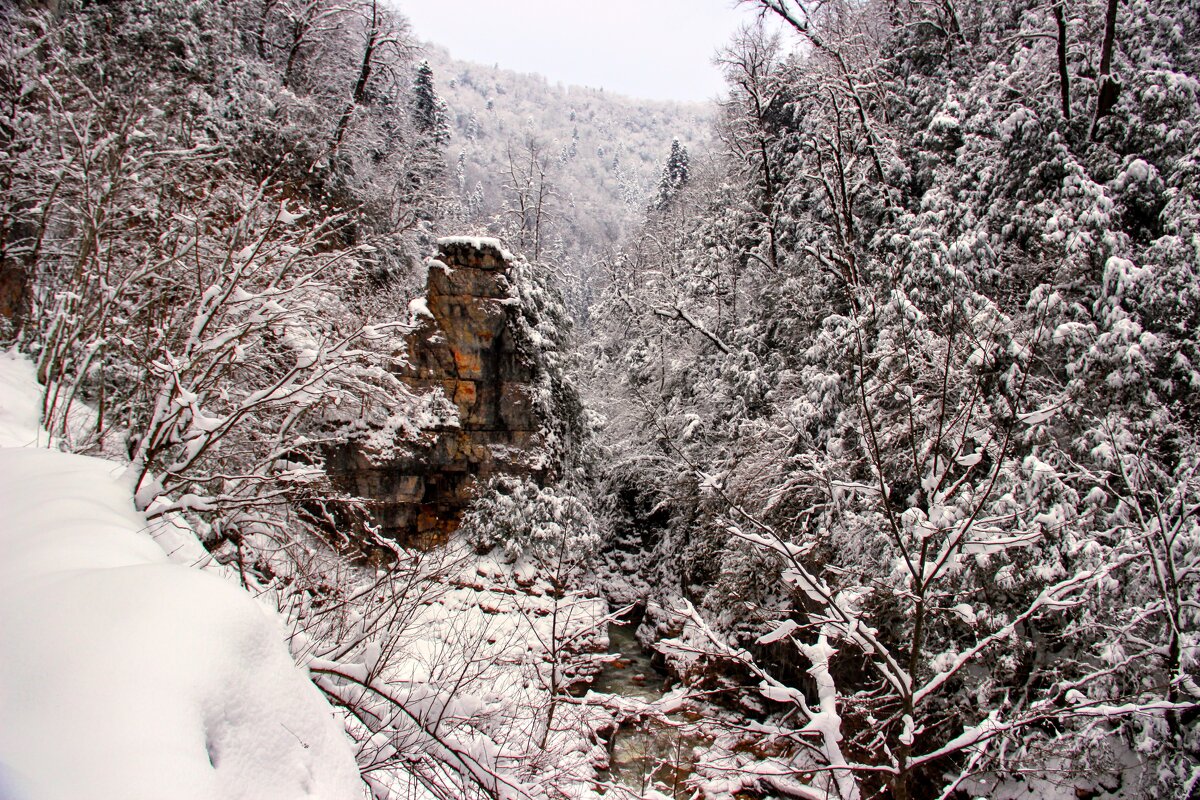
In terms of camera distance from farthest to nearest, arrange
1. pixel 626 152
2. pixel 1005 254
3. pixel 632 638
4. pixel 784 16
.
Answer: pixel 626 152 → pixel 632 638 → pixel 784 16 → pixel 1005 254

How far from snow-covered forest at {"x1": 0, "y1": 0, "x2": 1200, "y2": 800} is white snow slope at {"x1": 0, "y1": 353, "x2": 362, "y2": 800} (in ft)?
0.04

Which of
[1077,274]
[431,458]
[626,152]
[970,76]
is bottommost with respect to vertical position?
[431,458]

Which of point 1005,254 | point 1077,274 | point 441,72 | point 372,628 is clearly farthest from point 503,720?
point 441,72

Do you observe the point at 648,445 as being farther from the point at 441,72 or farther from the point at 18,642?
the point at 441,72

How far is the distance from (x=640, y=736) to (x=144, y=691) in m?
9.46

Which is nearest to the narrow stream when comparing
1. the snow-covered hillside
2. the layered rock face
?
the layered rock face

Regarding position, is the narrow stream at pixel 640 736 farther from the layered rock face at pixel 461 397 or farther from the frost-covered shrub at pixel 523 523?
the layered rock face at pixel 461 397

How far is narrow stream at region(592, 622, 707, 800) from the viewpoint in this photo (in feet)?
25.8

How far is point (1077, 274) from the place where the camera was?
794 cm

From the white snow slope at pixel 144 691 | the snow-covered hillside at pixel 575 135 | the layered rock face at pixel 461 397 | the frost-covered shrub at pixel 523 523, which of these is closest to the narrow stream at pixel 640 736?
the frost-covered shrub at pixel 523 523

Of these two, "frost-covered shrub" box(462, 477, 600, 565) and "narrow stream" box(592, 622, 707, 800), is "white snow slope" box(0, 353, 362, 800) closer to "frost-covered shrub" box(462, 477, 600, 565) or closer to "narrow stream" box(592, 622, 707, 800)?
"narrow stream" box(592, 622, 707, 800)

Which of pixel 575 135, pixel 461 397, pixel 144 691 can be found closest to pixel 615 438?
pixel 461 397

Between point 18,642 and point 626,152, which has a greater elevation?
point 626,152

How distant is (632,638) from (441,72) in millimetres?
113993
